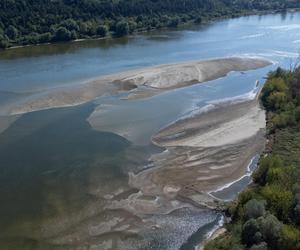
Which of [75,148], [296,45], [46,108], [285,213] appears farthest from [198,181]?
[296,45]

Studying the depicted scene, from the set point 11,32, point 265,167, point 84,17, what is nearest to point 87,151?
point 265,167

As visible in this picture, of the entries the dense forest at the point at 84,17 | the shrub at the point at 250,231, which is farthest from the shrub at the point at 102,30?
the shrub at the point at 250,231

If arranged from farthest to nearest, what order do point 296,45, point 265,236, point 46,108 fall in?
point 296,45 → point 46,108 → point 265,236

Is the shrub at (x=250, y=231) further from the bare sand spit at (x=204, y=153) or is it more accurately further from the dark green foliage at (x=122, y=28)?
the dark green foliage at (x=122, y=28)

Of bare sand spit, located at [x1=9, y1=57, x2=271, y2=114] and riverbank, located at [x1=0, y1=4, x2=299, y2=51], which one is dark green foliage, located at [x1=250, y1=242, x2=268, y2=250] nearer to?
bare sand spit, located at [x1=9, y1=57, x2=271, y2=114]

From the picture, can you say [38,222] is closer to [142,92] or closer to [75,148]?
[75,148]

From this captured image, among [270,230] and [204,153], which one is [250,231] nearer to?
[270,230]
